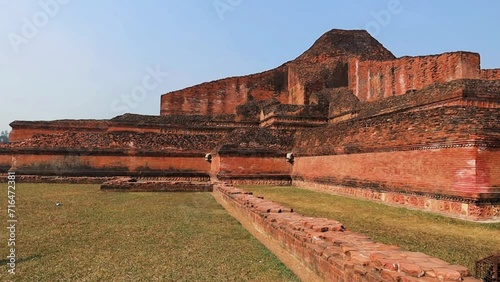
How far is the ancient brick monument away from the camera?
788 centimetres

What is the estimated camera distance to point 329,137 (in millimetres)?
13781

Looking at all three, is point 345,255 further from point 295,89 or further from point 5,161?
point 295,89

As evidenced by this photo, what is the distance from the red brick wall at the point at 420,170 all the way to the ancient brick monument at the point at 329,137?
24 millimetres

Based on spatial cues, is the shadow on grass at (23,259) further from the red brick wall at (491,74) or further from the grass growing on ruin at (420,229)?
the red brick wall at (491,74)

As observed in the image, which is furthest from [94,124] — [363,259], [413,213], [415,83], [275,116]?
[363,259]

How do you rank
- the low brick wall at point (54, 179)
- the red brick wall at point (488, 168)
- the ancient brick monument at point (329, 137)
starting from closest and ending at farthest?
the red brick wall at point (488, 168), the ancient brick monument at point (329, 137), the low brick wall at point (54, 179)

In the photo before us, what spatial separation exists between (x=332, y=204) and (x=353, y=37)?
28.0 m

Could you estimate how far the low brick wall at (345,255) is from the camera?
113 inches

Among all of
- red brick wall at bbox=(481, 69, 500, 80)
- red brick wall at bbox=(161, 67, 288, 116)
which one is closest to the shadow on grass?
red brick wall at bbox=(481, 69, 500, 80)

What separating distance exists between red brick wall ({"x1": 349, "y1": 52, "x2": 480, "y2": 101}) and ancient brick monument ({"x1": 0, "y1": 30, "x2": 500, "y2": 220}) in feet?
0.19

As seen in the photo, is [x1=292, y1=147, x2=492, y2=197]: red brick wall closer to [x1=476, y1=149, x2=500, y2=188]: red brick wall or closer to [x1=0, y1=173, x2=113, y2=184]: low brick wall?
[x1=476, y1=149, x2=500, y2=188]: red brick wall

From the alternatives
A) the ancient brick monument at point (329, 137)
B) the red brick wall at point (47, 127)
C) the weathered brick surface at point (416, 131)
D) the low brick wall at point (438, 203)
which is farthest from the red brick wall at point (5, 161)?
the low brick wall at point (438, 203)

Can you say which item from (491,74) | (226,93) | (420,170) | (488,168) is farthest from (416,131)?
(226,93)

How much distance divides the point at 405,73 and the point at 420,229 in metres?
16.1
